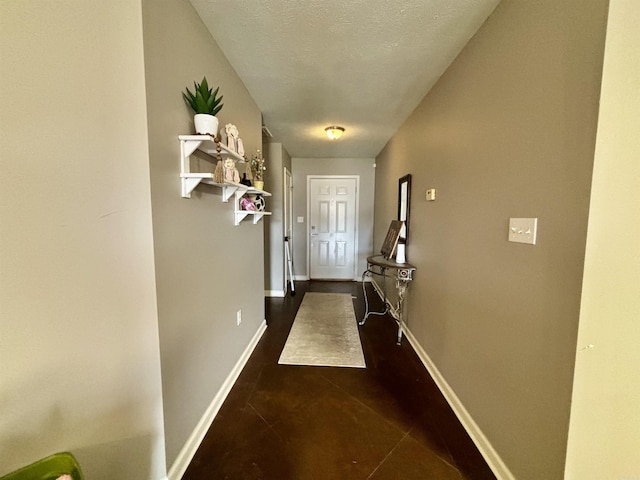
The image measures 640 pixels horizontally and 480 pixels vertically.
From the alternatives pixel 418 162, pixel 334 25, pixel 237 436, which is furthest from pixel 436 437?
pixel 334 25

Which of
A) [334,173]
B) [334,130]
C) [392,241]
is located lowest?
[392,241]

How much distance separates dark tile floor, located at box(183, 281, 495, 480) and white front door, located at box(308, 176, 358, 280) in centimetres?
282

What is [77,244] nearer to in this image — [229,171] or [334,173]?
[229,171]

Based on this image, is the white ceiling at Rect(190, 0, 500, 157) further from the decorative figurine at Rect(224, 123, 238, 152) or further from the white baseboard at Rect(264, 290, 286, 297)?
the white baseboard at Rect(264, 290, 286, 297)

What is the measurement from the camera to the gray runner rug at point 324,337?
2.26m

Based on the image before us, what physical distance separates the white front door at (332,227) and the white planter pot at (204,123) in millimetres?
3615

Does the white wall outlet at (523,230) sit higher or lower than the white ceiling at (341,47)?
lower

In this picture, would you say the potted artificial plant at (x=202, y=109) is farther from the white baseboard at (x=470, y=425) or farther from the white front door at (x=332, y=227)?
the white front door at (x=332, y=227)

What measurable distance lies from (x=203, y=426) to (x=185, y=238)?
1084 millimetres

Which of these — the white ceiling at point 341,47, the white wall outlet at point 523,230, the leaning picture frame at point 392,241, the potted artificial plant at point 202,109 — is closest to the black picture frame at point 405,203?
the leaning picture frame at point 392,241

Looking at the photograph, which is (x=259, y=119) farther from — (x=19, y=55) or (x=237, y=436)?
(x=237, y=436)

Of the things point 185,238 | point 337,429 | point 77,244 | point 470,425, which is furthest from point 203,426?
point 470,425

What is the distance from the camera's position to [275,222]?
397cm

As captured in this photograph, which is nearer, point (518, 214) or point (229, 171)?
point (518, 214)
